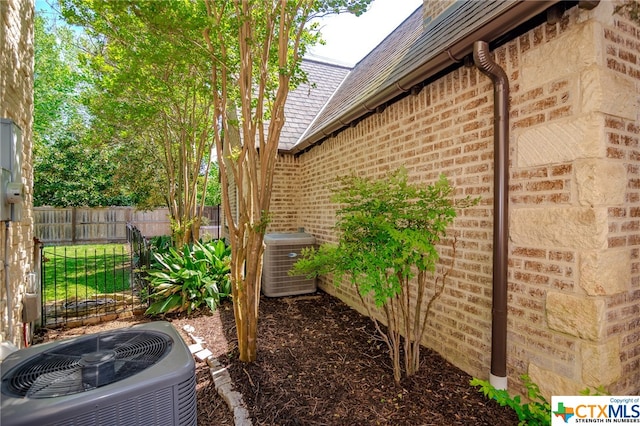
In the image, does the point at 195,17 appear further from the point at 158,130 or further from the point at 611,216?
the point at 158,130

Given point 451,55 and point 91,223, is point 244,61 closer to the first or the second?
point 451,55


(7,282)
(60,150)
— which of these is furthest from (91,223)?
(7,282)

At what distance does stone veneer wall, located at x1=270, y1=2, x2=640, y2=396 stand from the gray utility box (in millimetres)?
3498

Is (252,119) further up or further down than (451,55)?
further down

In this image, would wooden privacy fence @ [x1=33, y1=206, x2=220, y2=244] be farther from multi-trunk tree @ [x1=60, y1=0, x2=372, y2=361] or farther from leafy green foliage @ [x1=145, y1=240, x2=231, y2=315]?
multi-trunk tree @ [x1=60, y1=0, x2=372, y2=361]

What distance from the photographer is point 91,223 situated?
15.7 m

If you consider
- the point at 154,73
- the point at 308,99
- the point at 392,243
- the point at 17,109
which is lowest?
the point at 392,243

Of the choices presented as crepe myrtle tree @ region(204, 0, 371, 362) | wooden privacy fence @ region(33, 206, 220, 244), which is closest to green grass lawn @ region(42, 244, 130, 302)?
crepe myrtle tree @ region(204, 0, 371, 362)

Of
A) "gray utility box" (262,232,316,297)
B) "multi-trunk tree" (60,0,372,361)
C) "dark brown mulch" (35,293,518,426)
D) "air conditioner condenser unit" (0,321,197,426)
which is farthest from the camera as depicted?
"gray utility box" (262,232,316,297)

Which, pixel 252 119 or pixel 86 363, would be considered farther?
pixel 252 119

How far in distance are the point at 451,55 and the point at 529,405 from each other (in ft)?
9.43

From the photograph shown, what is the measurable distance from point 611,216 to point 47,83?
21467mm

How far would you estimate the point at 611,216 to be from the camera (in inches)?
84.9

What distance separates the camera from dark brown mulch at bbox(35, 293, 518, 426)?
8.09 ft
